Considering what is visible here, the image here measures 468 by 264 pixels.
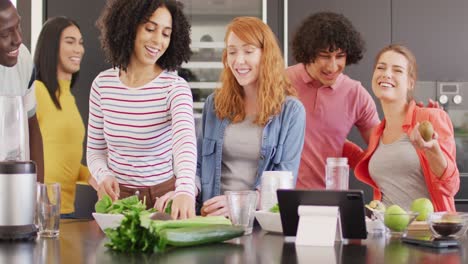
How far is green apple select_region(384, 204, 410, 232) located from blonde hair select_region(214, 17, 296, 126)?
32.4 inches

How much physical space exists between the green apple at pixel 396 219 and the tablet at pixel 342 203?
0.55 feet

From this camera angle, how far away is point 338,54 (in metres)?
3.26

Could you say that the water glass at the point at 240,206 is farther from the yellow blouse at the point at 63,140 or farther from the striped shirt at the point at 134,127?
the yellow blouse at the point at 63,140

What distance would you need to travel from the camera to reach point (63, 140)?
3.81 meters

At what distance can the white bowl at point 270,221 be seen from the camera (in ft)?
6.35

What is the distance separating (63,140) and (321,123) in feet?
4.58

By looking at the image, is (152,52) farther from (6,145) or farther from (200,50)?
(200,50)

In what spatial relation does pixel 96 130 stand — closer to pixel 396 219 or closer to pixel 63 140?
pixel 396 219

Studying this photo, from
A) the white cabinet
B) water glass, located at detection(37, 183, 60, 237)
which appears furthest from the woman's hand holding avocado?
the white cabinet

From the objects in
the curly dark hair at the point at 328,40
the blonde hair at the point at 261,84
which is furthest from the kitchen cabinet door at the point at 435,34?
the blonde hair at the point at 261,84

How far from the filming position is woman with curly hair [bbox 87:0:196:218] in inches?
96.7

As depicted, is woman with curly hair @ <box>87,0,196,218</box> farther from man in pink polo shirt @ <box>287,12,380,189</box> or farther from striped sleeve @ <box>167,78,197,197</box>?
man in pink polo shirt @ <box>287,12,380,189</box>

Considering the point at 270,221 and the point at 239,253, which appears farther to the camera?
the point at 270,221

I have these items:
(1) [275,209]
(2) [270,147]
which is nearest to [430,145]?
(2) [270,147]
